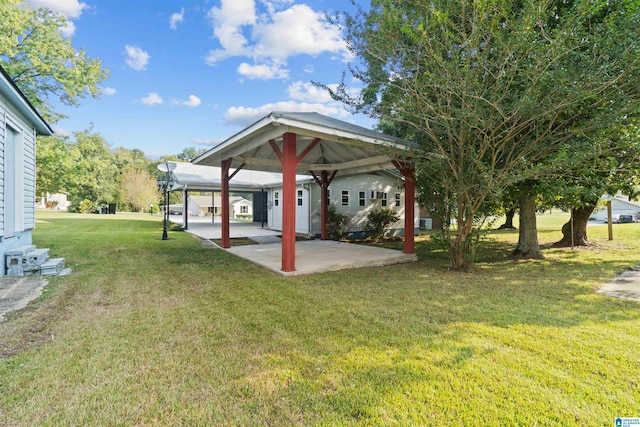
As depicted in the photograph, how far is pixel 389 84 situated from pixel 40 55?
16.7 meters

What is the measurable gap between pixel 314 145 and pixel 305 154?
0.30 meters

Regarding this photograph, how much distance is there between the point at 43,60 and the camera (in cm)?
1380

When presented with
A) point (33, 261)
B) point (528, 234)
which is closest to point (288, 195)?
point (33, 261)

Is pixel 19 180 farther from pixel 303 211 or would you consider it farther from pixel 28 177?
pixel 303 211

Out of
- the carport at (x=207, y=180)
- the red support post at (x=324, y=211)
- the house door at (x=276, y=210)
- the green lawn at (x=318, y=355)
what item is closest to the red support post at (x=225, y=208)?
the red support post at (x=324, y=211)

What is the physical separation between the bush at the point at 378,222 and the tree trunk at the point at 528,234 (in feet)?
19.8

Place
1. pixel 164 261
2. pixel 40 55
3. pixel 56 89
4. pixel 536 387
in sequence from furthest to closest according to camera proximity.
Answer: pixel 56 89, pixel 40 55, pixel 164 261, pixel 536 387

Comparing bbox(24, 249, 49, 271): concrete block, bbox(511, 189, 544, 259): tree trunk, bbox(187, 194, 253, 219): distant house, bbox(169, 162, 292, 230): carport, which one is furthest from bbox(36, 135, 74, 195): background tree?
bbox(187, 194, 253, 219): distant house

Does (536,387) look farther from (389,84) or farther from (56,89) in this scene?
(56,89)

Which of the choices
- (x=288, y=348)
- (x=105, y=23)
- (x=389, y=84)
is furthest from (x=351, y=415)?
(x=105, y=23)

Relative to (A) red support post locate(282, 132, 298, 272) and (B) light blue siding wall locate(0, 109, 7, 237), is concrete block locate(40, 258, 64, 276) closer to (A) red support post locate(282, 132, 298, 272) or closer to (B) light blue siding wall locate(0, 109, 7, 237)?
(B) light blue siding wall locate(0, 109, 7, 237)

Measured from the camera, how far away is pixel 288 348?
3025mm

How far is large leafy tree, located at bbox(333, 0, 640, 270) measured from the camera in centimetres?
461

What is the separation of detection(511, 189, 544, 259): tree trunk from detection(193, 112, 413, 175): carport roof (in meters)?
3.98
